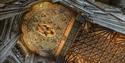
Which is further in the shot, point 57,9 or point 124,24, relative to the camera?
point 57,9

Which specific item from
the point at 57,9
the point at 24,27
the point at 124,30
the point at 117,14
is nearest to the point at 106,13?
the point at 117,14

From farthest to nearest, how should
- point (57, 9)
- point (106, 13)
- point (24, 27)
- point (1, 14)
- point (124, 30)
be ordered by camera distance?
1. point (24, 27)
2. point (57, 9)
3. point (106, 13)
4. point (124, 30)
5. point (1, 14)

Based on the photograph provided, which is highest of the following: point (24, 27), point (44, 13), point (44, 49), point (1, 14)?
point (1, 14)

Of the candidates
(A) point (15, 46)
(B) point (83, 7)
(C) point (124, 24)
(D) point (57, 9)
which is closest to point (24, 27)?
(A) point (15, 46)

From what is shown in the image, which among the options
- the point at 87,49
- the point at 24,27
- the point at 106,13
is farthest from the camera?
the point at 87,49

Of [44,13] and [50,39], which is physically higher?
[44,13]

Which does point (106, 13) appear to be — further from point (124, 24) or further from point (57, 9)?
point (57, 9)

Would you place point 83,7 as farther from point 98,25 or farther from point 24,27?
point 24,27
